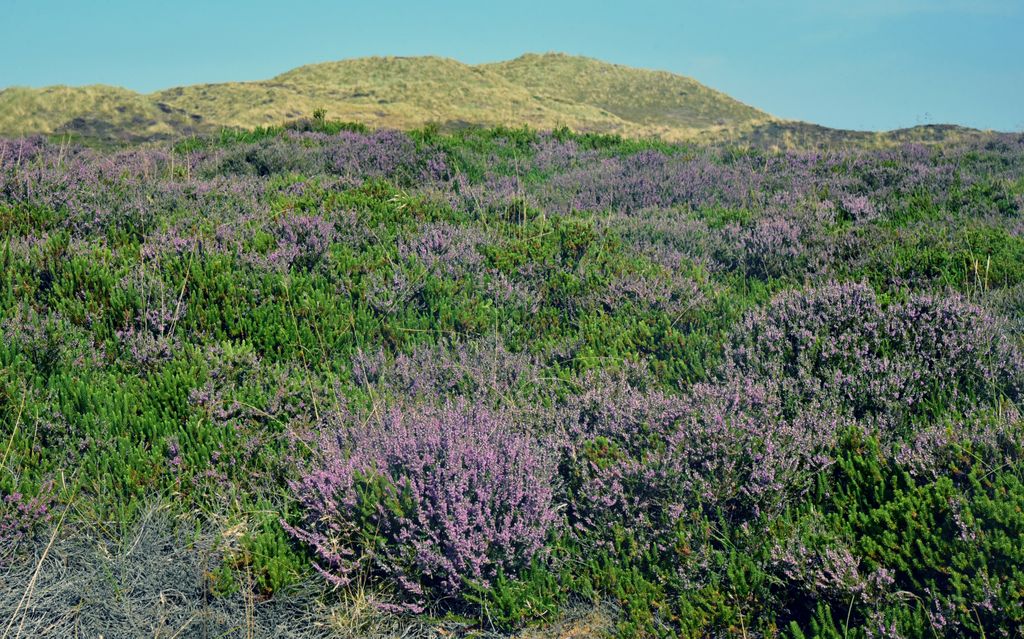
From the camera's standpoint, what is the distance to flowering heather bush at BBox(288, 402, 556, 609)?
3215mm

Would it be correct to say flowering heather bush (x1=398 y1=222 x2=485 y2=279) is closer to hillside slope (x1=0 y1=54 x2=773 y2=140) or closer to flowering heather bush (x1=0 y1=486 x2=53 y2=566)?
flowering heather bush (x1=0 y1=486 x2=53 y2=566)

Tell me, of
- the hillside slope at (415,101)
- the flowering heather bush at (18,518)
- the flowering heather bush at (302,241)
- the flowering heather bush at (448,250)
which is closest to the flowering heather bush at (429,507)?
the flowering heather bush at (18,518)

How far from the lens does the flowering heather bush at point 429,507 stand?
321cm

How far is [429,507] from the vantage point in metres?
3.29

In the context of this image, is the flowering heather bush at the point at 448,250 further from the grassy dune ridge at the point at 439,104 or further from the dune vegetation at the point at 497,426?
the grassy dune ridge at the point at 439,104

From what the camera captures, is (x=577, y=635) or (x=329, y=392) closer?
(x=577, y=635)

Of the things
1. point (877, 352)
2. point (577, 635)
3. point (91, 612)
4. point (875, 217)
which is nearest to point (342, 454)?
point (91, 612)

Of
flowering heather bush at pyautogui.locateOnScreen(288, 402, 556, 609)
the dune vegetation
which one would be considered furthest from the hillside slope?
flowering heather bush at pyautogui.locateOnScreen(288, 402, 556, 609)

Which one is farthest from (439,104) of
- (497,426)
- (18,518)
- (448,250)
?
(18,518)

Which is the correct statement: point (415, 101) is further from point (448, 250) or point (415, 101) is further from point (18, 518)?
point (18, 518)

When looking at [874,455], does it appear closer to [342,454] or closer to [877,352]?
[877,352]

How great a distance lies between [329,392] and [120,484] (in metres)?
1.25

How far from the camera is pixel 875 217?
8203mm

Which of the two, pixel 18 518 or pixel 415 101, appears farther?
pixel 415 101
